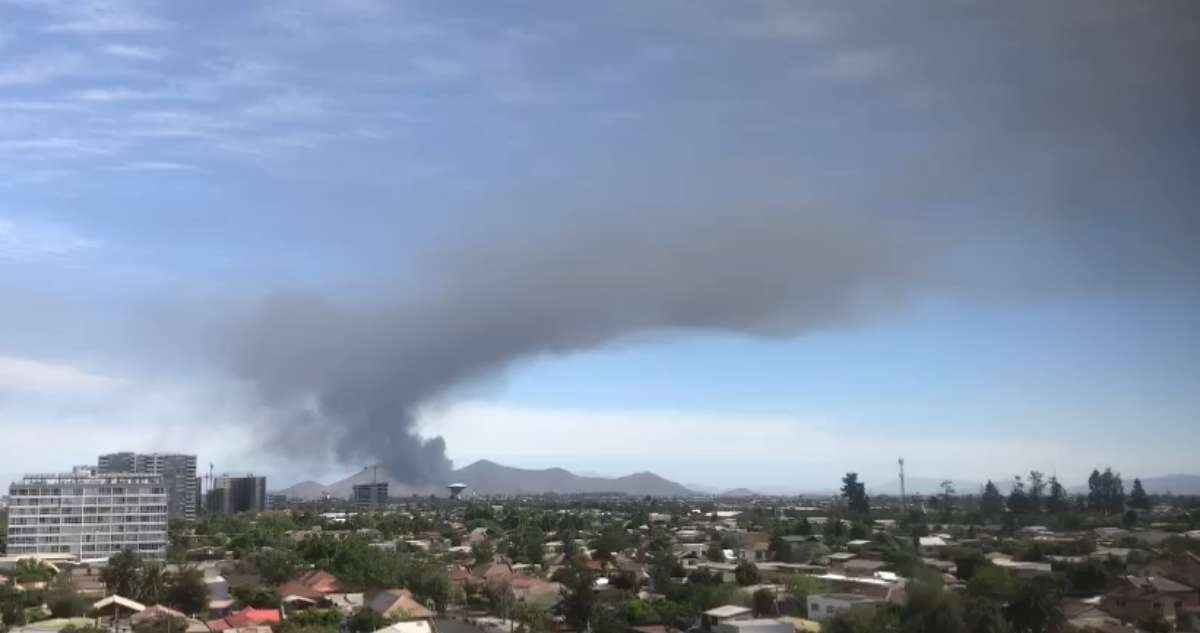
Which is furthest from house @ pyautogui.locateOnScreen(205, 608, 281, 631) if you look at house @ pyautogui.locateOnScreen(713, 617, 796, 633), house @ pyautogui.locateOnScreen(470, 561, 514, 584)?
house @ pyautogui.locateOnScreen(713, 617, 796, 633)

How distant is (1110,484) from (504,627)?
4942 centimetres

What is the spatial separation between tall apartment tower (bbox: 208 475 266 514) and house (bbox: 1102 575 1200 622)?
101109 mm

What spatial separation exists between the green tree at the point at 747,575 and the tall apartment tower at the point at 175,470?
70.0m

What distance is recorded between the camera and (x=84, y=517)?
2018 inches

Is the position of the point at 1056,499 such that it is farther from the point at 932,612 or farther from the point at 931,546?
the point at 932,612

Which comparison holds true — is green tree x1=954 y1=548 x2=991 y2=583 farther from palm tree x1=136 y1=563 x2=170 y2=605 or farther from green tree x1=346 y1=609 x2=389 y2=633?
palm tree x1=136 y1=563 x2=170 y2=605

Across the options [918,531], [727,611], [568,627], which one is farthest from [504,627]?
[918,531]

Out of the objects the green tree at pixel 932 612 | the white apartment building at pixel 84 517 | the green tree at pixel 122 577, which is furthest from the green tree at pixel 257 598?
the white apartment building at pixel 84 517

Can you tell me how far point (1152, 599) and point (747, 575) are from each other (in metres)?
12.6

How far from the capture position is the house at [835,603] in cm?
2454

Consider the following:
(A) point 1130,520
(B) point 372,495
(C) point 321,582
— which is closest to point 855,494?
(A) point 1130,520

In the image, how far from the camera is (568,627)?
26594 millimetres

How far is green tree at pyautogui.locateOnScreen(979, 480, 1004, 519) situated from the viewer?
67.2m

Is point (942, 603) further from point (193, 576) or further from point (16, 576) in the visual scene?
point (16, 576)
